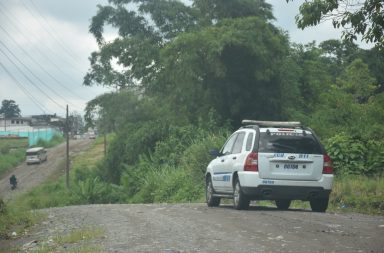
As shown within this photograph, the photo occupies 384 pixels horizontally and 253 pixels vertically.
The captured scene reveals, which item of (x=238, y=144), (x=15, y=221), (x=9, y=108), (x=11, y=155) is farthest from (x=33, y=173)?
(x=9, y=108)

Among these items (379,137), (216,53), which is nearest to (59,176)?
(216,53)

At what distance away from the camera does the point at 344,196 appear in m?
17.1

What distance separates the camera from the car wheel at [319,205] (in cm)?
1420

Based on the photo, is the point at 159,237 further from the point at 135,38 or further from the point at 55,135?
the point at 55,135

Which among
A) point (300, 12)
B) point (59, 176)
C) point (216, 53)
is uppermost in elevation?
point (216, 53)

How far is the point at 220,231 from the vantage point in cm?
1051

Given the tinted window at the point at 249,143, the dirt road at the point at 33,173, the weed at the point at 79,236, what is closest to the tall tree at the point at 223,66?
the tinted window at the point at 249,143

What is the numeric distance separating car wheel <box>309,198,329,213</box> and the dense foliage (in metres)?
6.51

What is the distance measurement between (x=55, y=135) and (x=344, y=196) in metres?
107

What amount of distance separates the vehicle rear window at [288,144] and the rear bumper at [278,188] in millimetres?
649

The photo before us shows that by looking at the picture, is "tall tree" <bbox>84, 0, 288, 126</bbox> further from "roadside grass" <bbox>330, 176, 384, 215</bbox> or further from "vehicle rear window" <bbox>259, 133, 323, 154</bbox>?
"vehicle rear window" <bbox>259, 133, 323, 154</bbox>

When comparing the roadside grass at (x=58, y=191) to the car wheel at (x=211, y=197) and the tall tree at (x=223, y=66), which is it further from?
the car wheel at (x=211, y=197)

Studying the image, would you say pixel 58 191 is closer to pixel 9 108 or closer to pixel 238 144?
pixel 238 144

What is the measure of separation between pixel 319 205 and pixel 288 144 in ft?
5.77
